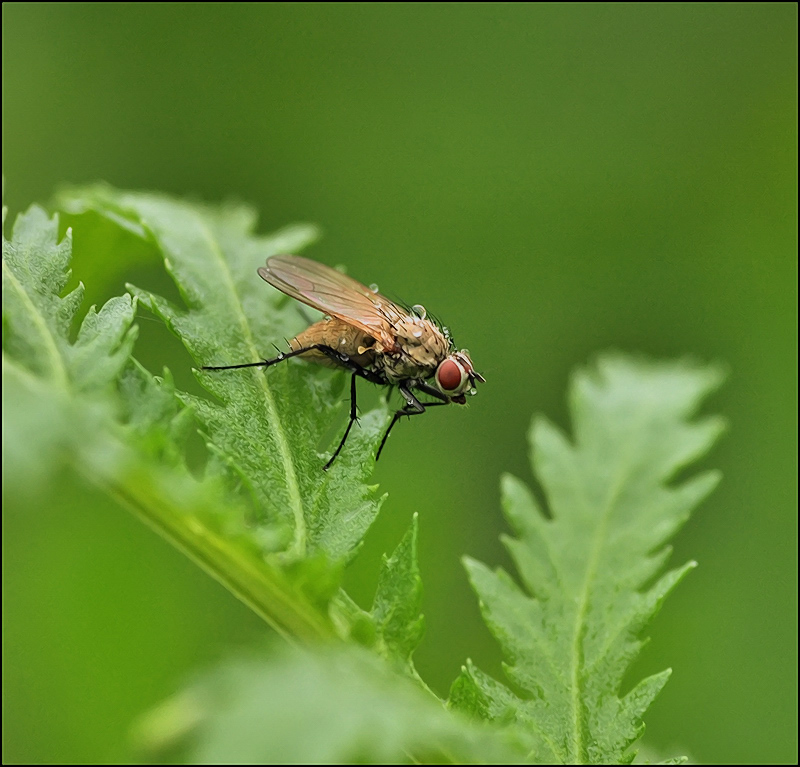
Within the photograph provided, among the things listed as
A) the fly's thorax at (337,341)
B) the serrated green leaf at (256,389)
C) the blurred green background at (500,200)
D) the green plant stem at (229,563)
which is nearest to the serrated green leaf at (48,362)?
the green plant stem at (229,563)

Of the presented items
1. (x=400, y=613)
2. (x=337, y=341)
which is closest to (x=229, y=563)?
(x=400, y=613)

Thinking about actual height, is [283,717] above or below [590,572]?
below

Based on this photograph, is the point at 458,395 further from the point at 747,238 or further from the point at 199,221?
the point at 747,238

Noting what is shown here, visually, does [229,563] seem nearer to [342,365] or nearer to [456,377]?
[342,365]

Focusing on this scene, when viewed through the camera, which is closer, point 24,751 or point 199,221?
point 199,221

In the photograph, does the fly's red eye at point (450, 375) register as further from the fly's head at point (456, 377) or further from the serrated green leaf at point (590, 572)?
the serrated green leaf at point (590, 572)

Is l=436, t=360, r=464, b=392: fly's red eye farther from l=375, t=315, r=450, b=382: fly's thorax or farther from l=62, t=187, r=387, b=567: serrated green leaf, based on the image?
l=62, t=187, r=387, b=567: serrated green leaf

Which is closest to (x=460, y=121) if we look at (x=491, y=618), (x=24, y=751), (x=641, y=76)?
(x=641, y=76)
